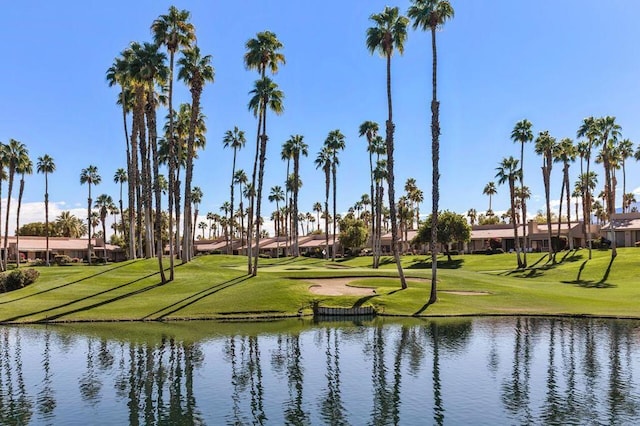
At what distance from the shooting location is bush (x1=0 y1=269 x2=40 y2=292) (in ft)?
164

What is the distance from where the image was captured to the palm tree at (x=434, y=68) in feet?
143

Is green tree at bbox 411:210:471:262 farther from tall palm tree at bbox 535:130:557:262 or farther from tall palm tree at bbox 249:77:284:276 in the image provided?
tall palm tree at bbox 249:77:284:276

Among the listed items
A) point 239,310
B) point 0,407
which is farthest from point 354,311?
point 0,407

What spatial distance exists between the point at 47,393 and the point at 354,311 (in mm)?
23552

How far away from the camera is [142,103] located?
59062mm

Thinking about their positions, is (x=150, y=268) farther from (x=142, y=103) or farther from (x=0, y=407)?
(x=0, y=407)

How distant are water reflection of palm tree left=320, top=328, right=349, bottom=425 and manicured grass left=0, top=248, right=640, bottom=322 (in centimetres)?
1374

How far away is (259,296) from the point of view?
4291cm

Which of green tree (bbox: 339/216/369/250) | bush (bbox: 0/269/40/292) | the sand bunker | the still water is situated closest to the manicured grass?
the sand bunker

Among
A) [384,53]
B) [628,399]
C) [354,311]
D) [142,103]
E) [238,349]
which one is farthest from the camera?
[142,103]

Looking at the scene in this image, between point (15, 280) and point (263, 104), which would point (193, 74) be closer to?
point (263, 104)

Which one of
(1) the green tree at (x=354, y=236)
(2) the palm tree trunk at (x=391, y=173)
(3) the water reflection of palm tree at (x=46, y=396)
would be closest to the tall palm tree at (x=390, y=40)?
(2) the palm tree trunk at (x=391, y=173)

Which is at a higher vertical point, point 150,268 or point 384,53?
point 384,53

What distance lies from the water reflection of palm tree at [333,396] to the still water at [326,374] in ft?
0.21
